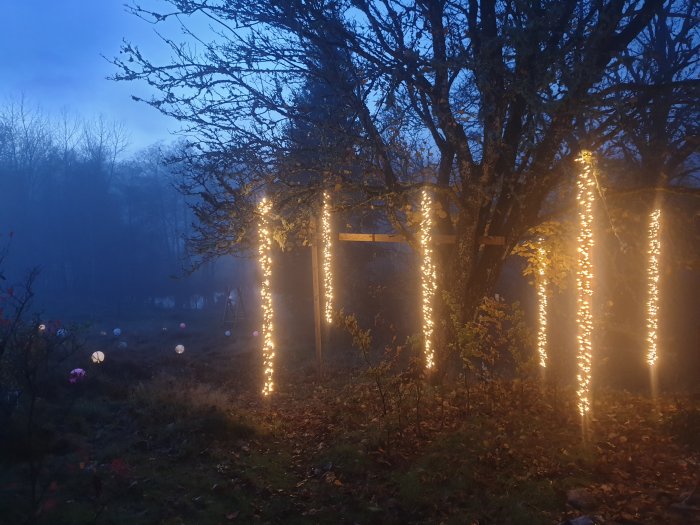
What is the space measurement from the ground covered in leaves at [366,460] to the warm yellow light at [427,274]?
641 millimetres

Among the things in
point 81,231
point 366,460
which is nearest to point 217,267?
point 81,231

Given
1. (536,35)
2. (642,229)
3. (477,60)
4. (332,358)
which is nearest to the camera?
(536,35)

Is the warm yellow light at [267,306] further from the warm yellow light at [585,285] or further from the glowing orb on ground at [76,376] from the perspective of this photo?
the warm yellow light at [585,285]

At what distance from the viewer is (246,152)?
941cm

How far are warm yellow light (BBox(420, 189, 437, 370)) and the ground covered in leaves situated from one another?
64 centimetres

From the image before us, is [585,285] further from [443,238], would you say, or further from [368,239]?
[368,239]

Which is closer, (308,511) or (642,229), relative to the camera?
(308,511)

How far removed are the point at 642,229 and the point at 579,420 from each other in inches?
229

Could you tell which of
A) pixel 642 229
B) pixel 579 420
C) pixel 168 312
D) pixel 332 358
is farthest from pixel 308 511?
pixel 168 312

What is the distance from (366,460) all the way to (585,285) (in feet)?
12.0

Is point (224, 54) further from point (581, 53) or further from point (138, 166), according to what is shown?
point (138, 166)

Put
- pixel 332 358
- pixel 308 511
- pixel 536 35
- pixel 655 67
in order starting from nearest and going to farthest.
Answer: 1. pixel 308 511
2. pixel 536 35
3. pixel 655 67
4. pixel 332 358

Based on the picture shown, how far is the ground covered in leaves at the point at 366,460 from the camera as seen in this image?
16.8ft

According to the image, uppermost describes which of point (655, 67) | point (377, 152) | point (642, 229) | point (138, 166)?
point (138, 166)
